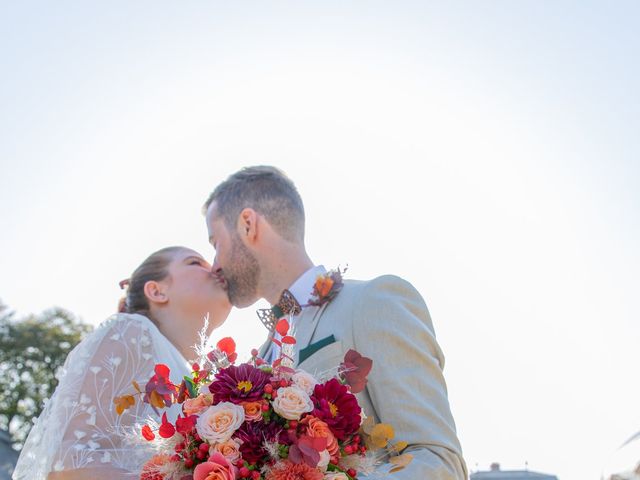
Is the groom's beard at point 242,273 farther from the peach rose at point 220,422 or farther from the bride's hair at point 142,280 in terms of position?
the peach rose at point 220,422

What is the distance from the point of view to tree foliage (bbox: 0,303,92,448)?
136ft

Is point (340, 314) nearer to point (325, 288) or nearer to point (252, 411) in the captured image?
point (325, 288)

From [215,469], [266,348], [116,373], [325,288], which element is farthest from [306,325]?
[215,469]

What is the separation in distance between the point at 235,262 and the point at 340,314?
1.38 metres

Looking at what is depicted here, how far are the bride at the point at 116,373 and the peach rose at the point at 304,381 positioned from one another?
3.61ft

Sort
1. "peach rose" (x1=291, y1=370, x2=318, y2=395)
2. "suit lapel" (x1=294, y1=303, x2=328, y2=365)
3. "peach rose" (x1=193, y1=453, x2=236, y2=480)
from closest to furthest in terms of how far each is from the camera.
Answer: "peach rose" (x1=193, y1=453, x2=236, y2=480), "peach rose" (x1=291, y1=370, x2=318, y2=395), "suit lapel" (x1=294, y1=303, x2=328, y2=365)

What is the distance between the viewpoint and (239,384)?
3461 millimetres

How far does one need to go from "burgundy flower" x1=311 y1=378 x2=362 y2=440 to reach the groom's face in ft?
6.89

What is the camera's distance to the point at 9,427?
4169 cm

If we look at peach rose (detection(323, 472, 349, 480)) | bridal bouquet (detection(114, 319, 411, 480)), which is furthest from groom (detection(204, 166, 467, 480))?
peach rose (detection(323, 472, 349, 480))

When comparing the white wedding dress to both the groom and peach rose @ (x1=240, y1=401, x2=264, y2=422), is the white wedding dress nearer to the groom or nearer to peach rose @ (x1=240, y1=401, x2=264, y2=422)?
the groom

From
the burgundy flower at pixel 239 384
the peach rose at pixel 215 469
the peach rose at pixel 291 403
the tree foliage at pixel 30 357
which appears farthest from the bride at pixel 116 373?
the tree foliage at pixel 30 357

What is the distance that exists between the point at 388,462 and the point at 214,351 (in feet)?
3.12

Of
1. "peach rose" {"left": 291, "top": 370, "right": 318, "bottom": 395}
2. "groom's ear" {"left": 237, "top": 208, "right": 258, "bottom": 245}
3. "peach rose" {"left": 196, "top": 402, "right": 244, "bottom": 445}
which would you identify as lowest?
"peach rose" {"left": 196, "top": 402, "right": 244, "bottom": 445}
